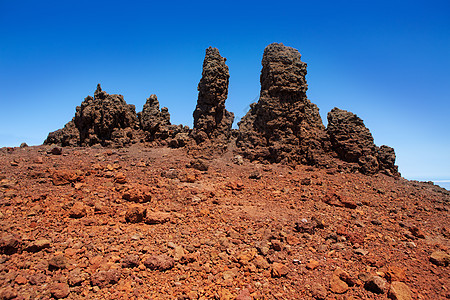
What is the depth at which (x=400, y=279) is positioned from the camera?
5.10 metres

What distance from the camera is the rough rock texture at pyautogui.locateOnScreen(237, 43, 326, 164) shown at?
12602 mm

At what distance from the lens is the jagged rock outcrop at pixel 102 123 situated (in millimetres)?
14867

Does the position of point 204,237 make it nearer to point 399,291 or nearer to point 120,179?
point 399,291

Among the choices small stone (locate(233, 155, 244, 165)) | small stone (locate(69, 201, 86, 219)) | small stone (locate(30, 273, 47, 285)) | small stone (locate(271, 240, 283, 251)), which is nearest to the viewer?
small stone (locate(30, 273, 47, 285))

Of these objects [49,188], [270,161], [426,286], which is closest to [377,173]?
[270,161]

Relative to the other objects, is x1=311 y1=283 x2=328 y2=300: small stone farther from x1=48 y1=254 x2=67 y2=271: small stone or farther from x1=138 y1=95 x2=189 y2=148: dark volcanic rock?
x1=138 y1=95 x2=189 y2=148: dark volcanic rock

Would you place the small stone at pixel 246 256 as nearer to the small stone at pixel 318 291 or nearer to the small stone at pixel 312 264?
the small stone at pixel 312 264

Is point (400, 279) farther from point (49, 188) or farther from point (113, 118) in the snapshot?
point (113, 118)

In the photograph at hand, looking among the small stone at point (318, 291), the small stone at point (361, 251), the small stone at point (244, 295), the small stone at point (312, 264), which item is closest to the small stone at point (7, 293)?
the small stone at point (244, 295)

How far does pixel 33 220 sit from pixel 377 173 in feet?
44.9

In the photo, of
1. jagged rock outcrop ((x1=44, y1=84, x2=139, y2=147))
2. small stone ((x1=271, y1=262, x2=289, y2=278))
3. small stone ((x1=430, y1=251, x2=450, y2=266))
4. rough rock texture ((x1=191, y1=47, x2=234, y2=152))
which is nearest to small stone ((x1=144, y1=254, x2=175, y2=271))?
Result: small stone ((x1=271, y1=262, x2=289, y2=278))

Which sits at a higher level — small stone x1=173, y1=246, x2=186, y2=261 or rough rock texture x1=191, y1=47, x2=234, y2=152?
rough rock texture x1=191, y1=47, x2=234, y2=152

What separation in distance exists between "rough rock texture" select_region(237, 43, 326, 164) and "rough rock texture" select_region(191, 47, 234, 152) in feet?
4.57

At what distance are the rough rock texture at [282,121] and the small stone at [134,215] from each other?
288 inches
